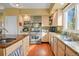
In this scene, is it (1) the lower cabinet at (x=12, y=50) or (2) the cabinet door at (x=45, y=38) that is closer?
(1) the lower cabinet at (x=12, y=50)

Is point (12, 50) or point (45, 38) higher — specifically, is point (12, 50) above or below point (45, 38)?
above

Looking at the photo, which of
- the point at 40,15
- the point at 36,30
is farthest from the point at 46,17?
the point at 36,30

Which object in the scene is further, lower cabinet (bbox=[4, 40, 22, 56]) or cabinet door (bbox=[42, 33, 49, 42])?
cabinet door (bbox=[42, 33, 49, 42])

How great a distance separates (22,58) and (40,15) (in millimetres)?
7911

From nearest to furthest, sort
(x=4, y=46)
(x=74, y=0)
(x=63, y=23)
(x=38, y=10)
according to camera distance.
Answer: (x=74, y=0) < (x=4, y=46) < (x=63, y=23) < (x=38, y=10)

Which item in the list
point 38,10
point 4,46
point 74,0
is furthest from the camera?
point 38,10

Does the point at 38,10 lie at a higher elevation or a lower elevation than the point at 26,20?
higher

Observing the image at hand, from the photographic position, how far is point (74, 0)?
3.16ft

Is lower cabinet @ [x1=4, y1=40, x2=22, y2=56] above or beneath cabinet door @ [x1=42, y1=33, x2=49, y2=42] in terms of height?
above

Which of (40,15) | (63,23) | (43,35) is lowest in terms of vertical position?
(43,35)

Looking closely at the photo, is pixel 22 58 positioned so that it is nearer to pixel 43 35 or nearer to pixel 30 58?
pixel 30 58

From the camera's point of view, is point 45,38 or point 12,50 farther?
point 45,38

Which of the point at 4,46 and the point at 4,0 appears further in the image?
the point at 4,46

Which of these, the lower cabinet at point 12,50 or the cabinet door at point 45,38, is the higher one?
the lower cabinet at point 12,50
